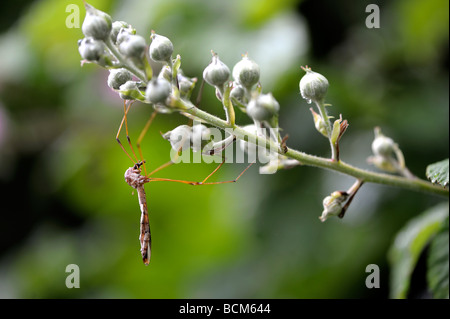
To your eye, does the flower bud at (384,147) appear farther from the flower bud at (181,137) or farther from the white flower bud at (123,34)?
the white flower bud at (123,34)

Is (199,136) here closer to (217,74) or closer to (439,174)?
(217,74)

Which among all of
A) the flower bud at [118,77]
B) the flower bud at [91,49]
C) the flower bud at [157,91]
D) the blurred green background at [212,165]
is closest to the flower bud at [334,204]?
the flower bud at [157,91]

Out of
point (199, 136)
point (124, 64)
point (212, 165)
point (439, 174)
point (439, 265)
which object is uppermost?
point (212, 165)

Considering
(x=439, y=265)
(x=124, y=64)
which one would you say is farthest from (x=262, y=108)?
(x=439, y=265)

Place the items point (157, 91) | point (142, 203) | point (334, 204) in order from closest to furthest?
point (157, 91) < point (334, 204) < point (142, 203)

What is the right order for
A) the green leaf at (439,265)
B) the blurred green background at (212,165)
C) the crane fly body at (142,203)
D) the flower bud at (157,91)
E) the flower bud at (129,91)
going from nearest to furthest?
1. the flower bud at (157,91)
2. the flower bud at (129,91)
3. the green leaf at (439,265)
4. the crane fly body at (142,203)
5. the blurred green background at (212,165)
